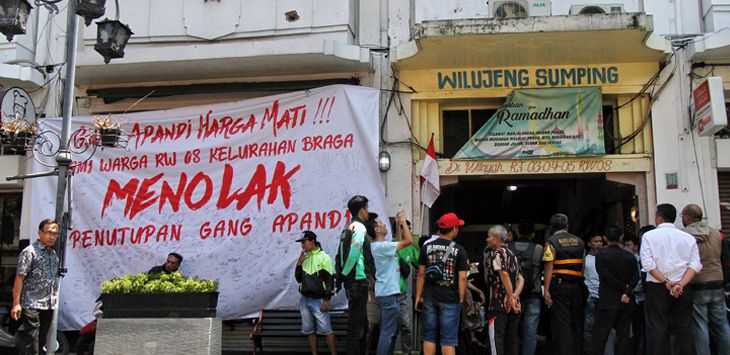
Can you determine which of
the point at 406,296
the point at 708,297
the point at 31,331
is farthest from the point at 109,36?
the point at 708,297

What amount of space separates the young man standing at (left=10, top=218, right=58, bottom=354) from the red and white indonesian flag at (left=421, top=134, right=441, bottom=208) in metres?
5.12

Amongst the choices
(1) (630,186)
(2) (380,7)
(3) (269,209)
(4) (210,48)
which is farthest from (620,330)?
(4) (210,48)

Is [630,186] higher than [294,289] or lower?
higher

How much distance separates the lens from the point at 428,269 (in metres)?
7.26

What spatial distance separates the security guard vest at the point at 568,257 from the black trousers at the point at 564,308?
84mm

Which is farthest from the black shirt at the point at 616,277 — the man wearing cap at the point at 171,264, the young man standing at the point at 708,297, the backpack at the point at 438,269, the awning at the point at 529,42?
the man wearing cap at the point at 171,264

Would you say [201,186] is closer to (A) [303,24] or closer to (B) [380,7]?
(A) [303,24]

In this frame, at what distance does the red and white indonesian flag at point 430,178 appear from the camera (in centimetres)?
1014

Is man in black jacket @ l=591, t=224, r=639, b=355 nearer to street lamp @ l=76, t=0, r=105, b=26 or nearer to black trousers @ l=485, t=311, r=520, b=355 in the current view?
black trousers @ l=485, t=311, r=520, b=355

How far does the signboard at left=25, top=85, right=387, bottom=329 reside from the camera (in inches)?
392

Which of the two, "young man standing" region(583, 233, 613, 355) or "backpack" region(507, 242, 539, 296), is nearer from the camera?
"backpack" region(507, 242, 539, 296)

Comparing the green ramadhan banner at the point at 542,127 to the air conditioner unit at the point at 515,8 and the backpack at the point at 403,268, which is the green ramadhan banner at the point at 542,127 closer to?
the air conditioner unit at the point at 515,8

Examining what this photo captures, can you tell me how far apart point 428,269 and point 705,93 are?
4.91 meters

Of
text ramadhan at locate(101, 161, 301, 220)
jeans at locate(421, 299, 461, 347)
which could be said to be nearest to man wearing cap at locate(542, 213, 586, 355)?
jeans at locate(421, 299, 461, 347)
